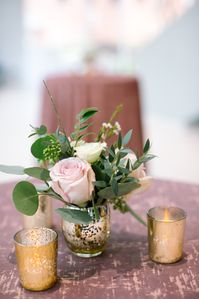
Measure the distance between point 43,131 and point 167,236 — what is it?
1.04ft

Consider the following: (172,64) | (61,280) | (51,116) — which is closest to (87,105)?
(51,116)

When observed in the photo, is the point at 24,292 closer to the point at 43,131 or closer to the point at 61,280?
the point at 61,280

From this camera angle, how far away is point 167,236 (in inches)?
35.8

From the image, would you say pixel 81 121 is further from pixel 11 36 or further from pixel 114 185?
pixel 11 36

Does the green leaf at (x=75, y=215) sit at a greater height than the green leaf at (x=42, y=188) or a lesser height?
lesser

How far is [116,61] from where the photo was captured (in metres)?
5.29

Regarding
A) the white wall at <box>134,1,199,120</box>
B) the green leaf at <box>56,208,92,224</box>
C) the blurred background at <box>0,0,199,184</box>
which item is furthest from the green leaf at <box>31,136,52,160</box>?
the white wall at <box>134,1,199,120</box>

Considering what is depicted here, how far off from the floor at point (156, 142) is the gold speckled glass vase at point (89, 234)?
1.77 metres

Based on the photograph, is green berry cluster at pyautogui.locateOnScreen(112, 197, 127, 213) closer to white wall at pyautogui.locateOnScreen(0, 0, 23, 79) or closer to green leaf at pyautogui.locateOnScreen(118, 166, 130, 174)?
green leaf at pyautogui.locateOnScreen(118, 166, 130, 174)

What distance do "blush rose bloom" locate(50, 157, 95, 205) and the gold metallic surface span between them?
20cm

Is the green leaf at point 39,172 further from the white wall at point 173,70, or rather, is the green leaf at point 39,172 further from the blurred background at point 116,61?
the white wall at point 173,70

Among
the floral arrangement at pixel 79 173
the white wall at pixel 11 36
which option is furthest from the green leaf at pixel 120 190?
the white wall at pixel 11 36

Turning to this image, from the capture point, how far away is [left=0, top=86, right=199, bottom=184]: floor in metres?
3.37

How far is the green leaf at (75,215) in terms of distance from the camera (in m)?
0.84
